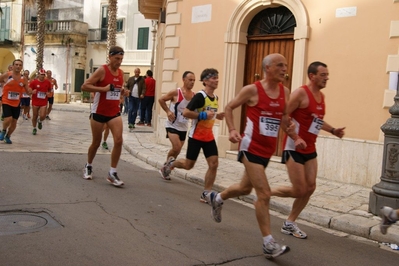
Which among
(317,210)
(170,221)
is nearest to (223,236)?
(170,221)

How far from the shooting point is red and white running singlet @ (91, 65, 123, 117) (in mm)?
7352

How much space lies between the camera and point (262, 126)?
15.7 ft

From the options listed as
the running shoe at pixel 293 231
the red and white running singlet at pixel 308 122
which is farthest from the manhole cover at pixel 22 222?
the red and white running singlet at pixel 308 122

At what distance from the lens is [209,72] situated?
6.58 m

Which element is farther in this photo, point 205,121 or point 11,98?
point 11,98

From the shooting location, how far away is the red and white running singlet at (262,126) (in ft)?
15.6

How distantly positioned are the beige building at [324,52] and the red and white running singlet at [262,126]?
13.9 ft

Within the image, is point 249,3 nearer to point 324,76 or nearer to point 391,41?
point 391,41

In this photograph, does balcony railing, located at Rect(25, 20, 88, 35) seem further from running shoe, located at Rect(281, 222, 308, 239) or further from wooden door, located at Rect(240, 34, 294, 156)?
running shoe, located at Rect(281, 222, 308, 239)

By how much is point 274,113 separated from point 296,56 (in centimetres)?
572

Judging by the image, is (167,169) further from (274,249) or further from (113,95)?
(274,249)

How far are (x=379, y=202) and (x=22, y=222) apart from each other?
14.5ft

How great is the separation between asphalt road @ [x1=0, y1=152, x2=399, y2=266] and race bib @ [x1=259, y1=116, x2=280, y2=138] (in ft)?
3.80

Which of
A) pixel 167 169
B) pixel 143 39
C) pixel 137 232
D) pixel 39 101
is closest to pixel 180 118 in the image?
pixel 167 169
